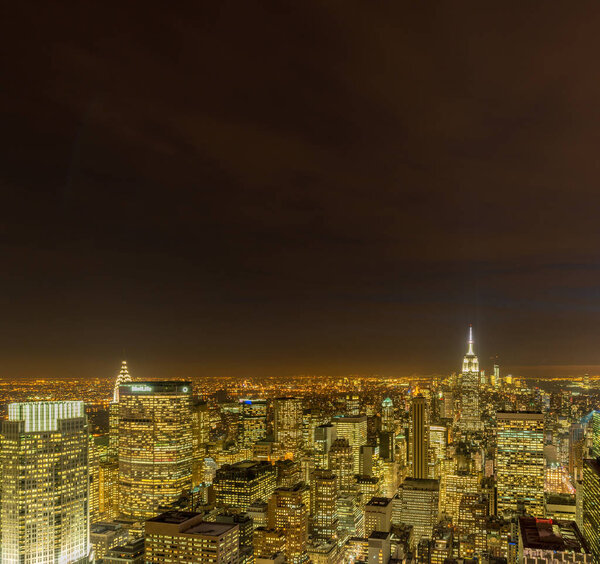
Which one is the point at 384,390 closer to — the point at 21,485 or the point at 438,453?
the point at 438,453

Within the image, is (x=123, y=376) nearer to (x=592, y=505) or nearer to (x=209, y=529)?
(x=209, y=529)

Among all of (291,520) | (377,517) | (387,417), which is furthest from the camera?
(387,417)

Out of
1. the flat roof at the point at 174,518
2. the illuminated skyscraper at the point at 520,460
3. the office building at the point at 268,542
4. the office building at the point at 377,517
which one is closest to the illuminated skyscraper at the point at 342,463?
the office building at the point at 377,517

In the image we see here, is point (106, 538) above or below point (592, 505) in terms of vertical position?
below

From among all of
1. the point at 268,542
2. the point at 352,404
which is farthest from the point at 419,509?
the point at 352,404

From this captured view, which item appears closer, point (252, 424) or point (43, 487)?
point (43, 487)

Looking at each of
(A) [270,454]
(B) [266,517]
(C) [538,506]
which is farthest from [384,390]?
(B) [266,517]

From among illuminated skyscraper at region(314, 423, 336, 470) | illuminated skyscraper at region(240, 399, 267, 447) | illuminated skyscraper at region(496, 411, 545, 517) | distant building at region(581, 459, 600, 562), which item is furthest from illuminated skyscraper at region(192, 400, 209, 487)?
distant building at region(581, 459, 600, 562)
